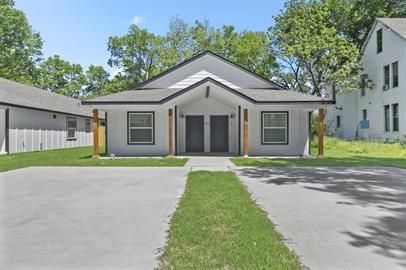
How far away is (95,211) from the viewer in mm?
5199

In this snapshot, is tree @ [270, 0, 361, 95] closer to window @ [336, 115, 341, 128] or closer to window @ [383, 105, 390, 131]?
window @ [383, 105, 390, 131]

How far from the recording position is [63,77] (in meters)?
48.4

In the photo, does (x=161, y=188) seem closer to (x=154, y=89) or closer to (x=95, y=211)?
(x=95, y=211)

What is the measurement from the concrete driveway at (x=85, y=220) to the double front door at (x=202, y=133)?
26.4 ft

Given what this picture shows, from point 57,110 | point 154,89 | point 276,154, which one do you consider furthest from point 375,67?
point 57,110

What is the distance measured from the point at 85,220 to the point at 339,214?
419 cm

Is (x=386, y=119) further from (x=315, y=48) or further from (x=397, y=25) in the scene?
(x=315, y=48)

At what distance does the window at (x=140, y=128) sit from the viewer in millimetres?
15766

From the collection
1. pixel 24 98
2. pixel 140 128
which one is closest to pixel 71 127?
pixel 24 98

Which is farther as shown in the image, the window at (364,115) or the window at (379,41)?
the window at (364,115)

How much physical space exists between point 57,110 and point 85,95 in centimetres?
2928

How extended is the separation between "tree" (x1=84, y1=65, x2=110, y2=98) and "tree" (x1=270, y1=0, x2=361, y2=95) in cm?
2930

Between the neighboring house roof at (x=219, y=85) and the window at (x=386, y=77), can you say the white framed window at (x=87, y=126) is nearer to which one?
the neighboring house roof at (x=219, y=85)

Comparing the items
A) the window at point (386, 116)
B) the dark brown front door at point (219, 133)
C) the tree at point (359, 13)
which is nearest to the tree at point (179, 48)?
the tree at point (359, 13)
